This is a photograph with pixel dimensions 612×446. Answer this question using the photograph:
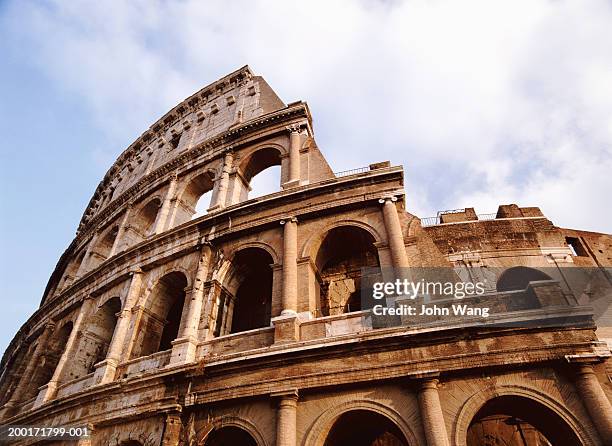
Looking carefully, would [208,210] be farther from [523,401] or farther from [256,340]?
[523,401]

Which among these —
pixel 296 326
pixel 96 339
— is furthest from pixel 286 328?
pixel 96 339

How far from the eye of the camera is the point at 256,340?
26.3 feet

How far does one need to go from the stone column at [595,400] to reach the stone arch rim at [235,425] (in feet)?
16.4

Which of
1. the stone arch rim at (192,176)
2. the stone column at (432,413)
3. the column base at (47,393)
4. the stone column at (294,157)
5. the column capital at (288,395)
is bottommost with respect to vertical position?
the stone column at (432,413)

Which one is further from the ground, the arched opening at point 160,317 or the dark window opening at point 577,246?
the dark window opening at point 577,246

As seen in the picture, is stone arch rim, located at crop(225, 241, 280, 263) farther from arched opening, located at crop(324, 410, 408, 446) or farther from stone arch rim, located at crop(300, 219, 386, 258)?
arched opening, located at crop(324, 410, 408, 446)

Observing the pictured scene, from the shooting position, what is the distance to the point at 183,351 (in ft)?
27.6

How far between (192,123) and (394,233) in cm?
1204

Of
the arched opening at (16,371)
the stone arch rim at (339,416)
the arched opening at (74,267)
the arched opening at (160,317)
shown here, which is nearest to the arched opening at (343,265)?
the stone arch rim at (339,416)

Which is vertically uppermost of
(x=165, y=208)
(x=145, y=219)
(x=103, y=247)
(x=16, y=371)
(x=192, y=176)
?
(x=192, y=176)

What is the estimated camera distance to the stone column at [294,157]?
1059 centimetres

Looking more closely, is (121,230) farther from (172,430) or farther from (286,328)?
(286,328)

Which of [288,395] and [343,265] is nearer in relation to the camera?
[288,395]

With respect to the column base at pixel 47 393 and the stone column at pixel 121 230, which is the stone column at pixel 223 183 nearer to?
the stone column at pixel 121 230
